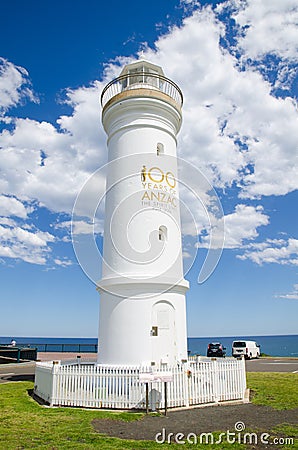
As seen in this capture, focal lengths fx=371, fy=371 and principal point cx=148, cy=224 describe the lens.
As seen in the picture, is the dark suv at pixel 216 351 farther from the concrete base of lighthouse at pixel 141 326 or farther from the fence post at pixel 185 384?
the fence post at pixel 185 384

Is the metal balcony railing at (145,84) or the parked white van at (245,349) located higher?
Result: the metal balcony railing at (145,84)

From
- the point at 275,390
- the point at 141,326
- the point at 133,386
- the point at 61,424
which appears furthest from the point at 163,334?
the point at 275,390

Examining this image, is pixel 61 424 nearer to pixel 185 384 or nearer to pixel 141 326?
pixel 185 384

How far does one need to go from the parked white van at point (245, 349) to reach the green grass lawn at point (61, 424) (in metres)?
17.9

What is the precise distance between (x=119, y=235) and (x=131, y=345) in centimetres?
370

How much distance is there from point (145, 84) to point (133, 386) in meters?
10.8

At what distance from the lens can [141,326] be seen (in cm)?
1169

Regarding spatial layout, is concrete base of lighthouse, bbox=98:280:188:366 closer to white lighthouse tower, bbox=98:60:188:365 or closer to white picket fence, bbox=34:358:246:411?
Result: white lighthouse tower, bbox=98:60:188:365

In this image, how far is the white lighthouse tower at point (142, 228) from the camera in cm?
1182

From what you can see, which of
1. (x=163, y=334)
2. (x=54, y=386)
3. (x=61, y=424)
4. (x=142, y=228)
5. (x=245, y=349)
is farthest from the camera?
(x=245, y=349)

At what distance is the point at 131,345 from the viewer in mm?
11578

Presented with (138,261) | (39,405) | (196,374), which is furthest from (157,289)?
(39,405)

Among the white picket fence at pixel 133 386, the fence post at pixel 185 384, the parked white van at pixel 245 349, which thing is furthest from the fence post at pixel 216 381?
the parked white van at pixel 245 349

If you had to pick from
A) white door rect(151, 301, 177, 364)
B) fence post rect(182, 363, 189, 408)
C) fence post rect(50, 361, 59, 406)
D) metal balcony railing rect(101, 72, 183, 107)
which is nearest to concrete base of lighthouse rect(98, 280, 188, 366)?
white door rect(151, 301, 177, 364)
